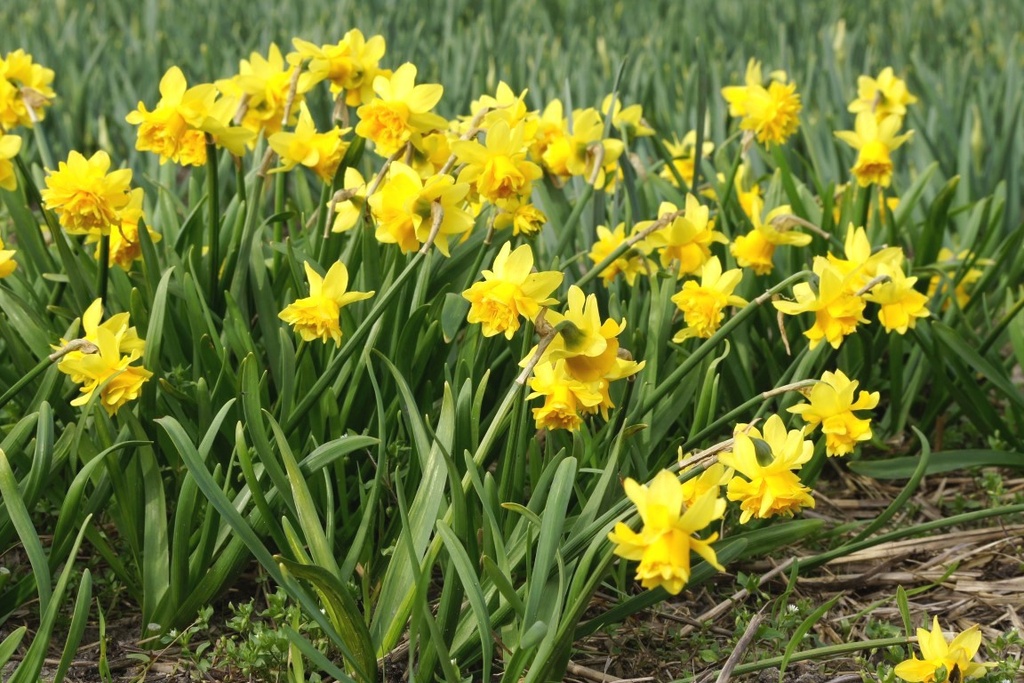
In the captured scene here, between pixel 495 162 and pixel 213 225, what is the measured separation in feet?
2.39

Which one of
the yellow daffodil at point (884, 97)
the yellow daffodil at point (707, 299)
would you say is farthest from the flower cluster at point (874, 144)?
the yellow daffodil at point (707, 299)

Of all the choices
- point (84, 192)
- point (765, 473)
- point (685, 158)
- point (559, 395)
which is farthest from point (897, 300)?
point (84, 192)

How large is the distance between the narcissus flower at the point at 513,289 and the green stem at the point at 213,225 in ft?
2.60

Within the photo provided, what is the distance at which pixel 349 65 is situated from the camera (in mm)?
1913

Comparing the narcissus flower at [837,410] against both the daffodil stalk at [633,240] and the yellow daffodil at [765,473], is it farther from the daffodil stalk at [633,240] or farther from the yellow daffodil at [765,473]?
the daffodil stalk at [633,240]

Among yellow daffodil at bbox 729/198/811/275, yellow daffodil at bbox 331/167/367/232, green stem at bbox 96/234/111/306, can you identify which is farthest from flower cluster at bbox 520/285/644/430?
green stem at bbox 96/234/111/306

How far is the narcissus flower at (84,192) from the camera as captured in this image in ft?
5.39

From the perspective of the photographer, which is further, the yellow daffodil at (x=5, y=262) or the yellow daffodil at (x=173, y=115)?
the yellow daffodil at (x=173, y=115)

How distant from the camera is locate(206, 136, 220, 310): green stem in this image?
6.38 ft

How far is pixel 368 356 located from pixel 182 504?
0.35 metres

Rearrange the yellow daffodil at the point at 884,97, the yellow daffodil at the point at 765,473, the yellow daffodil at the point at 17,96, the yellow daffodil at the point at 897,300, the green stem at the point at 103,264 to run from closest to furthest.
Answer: the yellow daffodil at the point at 765,473, the yellow daffodil at the point at 897,300, the green stem at the point at 103,264, the yellow daffodil at the point at 17,96, the yellow daffodil at the point at 884,97

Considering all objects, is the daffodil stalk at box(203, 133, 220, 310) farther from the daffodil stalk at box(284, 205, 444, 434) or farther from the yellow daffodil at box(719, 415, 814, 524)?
the yellow daffodil at box(719, 415, 814, 524)

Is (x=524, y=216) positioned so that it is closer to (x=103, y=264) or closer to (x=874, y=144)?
(x=103, y=264)

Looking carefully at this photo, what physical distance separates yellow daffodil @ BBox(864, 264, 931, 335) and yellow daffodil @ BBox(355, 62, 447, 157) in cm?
73
